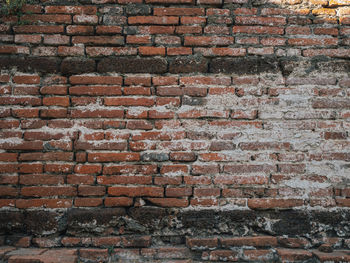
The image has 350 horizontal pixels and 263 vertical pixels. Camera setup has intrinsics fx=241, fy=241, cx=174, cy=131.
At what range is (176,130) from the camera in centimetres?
193

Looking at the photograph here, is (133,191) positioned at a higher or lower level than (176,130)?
lower

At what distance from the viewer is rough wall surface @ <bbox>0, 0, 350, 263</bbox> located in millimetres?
1856

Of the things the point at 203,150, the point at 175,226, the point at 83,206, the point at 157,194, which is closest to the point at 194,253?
the point at 175,226

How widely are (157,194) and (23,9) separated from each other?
6.06ft

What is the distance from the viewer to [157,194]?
1.88m

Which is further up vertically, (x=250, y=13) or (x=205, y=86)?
(x=250, y=13)

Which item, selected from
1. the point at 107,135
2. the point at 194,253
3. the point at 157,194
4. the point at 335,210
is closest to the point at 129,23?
the point at 107,135

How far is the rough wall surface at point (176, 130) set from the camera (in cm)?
186

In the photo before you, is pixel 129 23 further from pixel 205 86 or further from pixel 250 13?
pixel 250 13

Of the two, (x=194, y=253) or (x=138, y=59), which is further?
(x=138, y=59)

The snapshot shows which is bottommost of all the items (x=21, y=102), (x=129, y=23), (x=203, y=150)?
(x=203, y=150)

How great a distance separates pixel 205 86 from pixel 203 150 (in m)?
0.52

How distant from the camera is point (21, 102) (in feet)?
6.29

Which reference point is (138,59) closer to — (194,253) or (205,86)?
(205,86)
